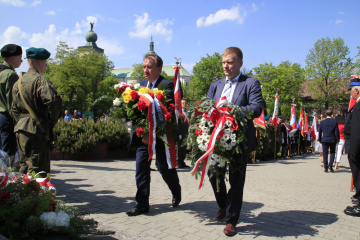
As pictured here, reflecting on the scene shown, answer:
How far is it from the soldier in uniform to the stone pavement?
122cm

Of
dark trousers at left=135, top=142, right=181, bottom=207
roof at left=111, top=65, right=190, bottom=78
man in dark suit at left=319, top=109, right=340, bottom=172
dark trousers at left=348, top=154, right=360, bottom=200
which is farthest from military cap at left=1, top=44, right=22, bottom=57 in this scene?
roof at left=111, top=65, right=190, bottom=78

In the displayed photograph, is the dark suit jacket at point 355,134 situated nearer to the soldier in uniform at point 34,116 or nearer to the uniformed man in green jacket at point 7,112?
the soldier in uniform at point 34,116

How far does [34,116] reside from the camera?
3.78 metres

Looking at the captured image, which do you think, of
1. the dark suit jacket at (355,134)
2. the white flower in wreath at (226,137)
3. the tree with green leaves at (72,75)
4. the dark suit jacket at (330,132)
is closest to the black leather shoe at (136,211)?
the white flower in wreath at (226,137)

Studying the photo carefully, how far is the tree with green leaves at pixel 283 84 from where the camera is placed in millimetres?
48659

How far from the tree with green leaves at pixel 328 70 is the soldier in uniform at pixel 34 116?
174ft

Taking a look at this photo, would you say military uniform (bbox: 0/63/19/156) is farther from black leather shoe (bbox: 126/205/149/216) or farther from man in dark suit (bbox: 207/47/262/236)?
man in dark suit (bbox: 207/47/262/236)

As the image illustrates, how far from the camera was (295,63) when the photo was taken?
169 feet

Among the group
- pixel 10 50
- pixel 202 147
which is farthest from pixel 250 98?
pixel 10 50

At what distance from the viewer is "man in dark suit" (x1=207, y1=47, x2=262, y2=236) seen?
3809 mm

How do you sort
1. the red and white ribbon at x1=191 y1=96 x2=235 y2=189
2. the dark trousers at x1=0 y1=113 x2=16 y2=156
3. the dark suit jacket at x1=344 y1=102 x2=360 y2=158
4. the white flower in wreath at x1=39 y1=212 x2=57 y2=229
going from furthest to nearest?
the dark suit jacket at x1=344 y1=102 x2=360 y2=158 < the dark trousers at x1=0 y1=113 x2=16 y2=156 < the red and white ribbon at x1=191 y1=96 x2=235 y2=189 < the white flower in wreath at x1=39 y1=212 x2=57 y2=229

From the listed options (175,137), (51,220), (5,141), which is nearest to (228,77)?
(175,137)

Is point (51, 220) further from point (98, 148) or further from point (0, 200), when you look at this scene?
point (98, 148)

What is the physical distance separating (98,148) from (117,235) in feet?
27.5
